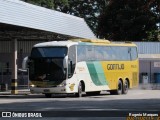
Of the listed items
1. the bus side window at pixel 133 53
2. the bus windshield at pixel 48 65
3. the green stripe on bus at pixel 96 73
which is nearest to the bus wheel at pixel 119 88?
the green stripe on bus at pixel 96 73

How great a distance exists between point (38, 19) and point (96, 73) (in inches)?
213

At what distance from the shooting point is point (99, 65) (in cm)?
3722

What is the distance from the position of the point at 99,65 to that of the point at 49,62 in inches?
158

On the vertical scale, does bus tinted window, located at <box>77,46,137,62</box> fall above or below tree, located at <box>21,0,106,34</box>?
below

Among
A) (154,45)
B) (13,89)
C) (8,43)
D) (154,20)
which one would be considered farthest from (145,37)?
(13,89)

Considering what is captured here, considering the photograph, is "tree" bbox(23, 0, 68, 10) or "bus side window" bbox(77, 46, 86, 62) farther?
"tree" bbox(23, 0, 68, 10)

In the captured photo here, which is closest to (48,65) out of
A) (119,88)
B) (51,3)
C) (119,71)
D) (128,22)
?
(119,71)

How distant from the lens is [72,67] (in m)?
34.4

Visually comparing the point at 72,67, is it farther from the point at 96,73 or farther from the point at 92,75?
the point at 96,73

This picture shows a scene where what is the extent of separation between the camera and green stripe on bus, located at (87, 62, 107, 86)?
36.3 metres

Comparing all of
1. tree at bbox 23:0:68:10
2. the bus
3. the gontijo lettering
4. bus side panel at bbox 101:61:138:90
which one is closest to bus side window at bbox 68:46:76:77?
the bus

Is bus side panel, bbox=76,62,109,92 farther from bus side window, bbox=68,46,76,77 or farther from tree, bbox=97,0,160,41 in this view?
tree, bbox=97,0,160,41

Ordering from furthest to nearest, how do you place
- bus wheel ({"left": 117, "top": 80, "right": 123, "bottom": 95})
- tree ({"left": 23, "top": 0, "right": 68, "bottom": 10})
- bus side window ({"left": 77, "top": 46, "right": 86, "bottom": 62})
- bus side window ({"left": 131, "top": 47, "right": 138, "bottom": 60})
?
tree ({"left": 23, "top": 0, "right": 68, "bottom": 10}) → bus side window ({"left": 131, "top": 47, "right": 138, "bottom": 60}) → bus wheel ({"left": 117, "top": 80, "right": 123, "bottom": 95}) → bus side window ({"left": 77, "top": 46, "right": 86, "bottom": 62})

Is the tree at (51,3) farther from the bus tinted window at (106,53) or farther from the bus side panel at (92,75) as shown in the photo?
the bus side panel at (92,75)
